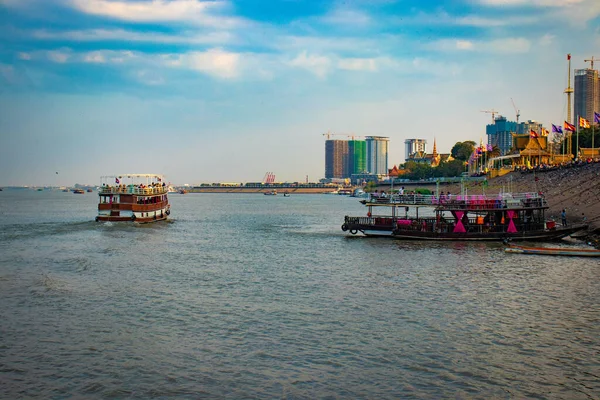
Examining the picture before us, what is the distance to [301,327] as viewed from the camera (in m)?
27.6

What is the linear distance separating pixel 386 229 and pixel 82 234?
37080 mm

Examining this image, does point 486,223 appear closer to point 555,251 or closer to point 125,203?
point 555,251

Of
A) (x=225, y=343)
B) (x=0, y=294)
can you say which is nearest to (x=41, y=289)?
(x=0, y=294)

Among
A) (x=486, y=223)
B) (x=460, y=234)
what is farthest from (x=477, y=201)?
(x=460, y=234)

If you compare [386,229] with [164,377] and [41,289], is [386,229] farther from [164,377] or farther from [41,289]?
[164,377]

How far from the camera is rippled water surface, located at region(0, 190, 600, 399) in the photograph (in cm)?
2078

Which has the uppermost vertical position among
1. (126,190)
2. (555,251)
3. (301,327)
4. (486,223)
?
(126,190)

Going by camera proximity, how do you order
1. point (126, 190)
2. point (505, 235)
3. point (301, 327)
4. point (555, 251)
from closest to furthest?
point (301, 327) → point (555, 251) → point (505, 235) → point (126, 190)

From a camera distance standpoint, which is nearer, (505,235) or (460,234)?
(505,235)

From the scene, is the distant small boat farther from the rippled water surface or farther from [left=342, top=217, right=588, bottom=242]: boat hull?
[left=342, top=217, right=588, bottom=242]: boat hull

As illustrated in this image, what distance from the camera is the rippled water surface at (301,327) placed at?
20781 millimetres

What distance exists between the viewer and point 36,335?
26328mm

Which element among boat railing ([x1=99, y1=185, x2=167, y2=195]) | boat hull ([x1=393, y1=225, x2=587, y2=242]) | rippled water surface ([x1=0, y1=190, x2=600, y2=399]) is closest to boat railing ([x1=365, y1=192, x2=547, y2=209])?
boat hull ([x1=393, y1=225, x2=587, y2=242])

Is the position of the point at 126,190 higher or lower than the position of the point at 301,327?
higher
